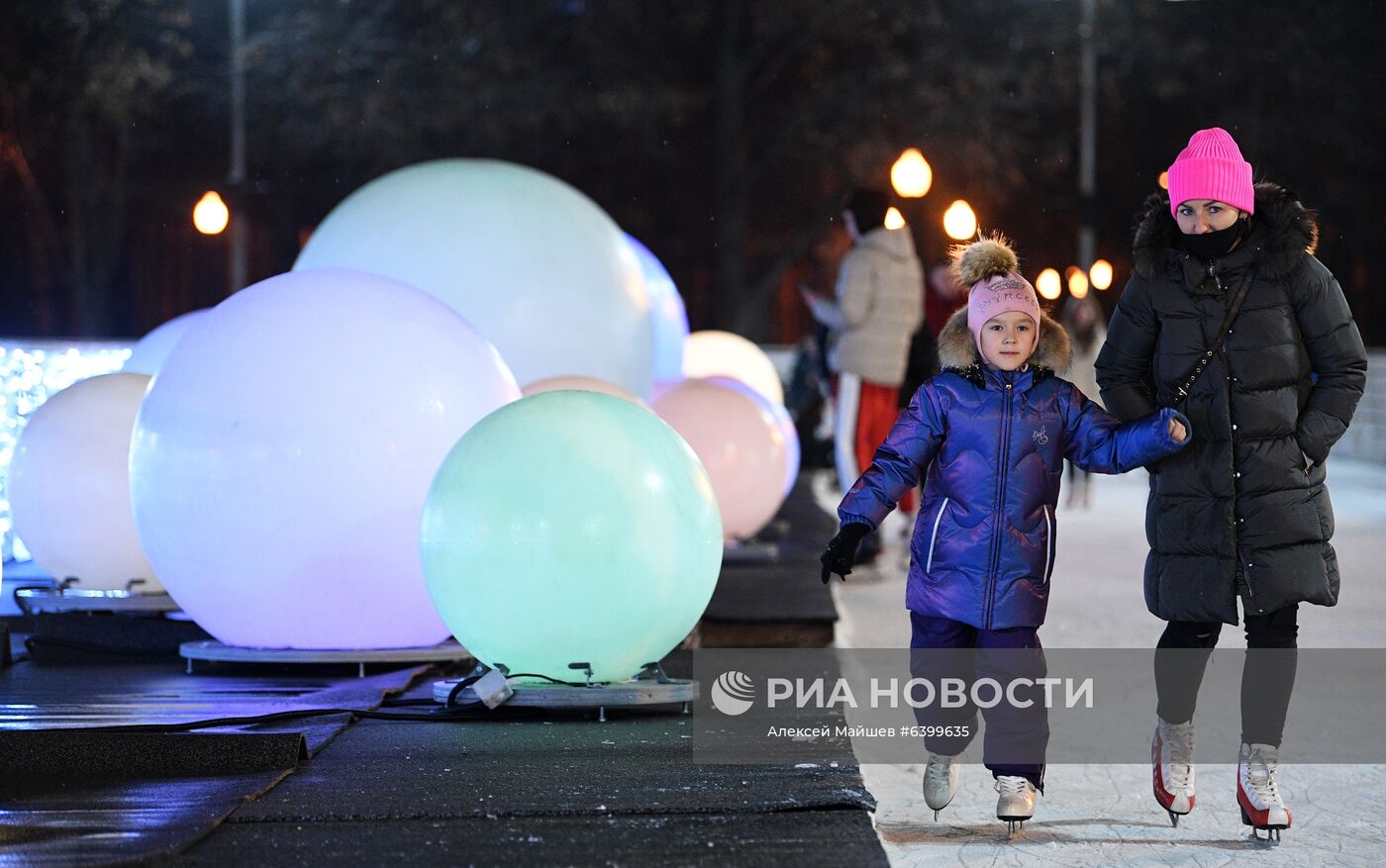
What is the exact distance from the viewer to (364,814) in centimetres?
353

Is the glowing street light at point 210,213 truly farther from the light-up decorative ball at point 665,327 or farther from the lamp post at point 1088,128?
the lamp post at point 1088,128

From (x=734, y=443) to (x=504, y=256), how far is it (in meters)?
1.65

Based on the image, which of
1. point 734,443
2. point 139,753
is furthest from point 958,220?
point 139,753

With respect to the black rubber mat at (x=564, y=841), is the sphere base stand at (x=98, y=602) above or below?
above

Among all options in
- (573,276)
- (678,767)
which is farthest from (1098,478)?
(678,767)

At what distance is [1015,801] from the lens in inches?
164

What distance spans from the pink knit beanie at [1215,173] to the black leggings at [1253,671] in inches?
41.2

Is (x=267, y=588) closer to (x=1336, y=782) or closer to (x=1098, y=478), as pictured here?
(x=1336, y=782)

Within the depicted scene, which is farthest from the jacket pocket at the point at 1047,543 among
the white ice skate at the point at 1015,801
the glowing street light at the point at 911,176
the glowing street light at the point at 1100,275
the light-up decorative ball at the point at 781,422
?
the glowing street light at the point at 1100,275

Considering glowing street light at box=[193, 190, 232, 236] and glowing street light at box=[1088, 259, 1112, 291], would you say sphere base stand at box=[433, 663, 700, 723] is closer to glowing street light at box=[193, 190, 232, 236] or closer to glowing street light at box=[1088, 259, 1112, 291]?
glowing street light at box=[193, 190, 232, 236]

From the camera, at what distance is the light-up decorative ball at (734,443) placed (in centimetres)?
825

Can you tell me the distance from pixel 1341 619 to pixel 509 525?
4978 mm

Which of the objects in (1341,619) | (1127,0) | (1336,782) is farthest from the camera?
(1127,0)

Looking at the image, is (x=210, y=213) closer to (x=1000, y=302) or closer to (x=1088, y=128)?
(x=1000, y=302)
